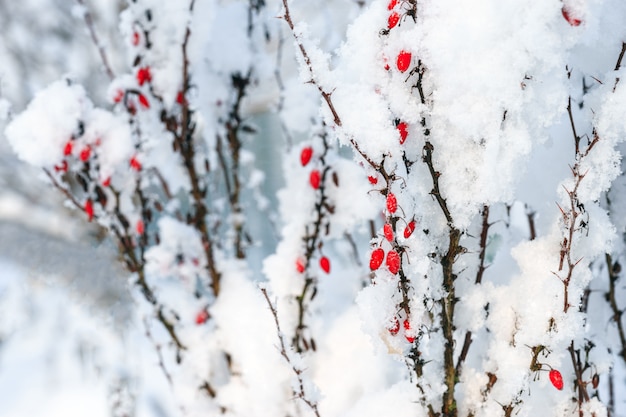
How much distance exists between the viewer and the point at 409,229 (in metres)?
0.91

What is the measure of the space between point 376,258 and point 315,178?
61 cm

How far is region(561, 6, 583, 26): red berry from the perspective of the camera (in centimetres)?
87

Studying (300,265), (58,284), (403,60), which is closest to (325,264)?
(300,265)

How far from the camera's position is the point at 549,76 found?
932mm

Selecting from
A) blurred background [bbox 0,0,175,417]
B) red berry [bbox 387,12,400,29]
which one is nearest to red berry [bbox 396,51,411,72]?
red berry [bbox 387,12,400,29]

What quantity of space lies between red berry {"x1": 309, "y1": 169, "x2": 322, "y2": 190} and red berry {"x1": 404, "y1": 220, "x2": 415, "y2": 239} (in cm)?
62

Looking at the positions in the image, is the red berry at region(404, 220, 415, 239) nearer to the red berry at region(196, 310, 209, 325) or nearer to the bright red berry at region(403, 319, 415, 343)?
the bright red berry at region(403, 319, 415, 343)

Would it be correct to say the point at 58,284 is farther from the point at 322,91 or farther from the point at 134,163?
the point at 322,91

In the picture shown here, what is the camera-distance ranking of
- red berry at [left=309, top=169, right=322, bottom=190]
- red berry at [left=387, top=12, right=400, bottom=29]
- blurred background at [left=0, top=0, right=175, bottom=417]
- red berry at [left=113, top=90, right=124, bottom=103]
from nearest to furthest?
red berry at [left=387, top=12, right=400, bottom=29] → red berry at [left=309, top=169, right=322, bottom=190] → red berry at [left=113, top=90, right=124, bottom=103] → blurred background at [left=0, top=0, right=175, bottom=417]

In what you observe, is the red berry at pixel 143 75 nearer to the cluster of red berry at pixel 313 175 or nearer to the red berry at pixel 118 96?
the red berry at pixel 118 96

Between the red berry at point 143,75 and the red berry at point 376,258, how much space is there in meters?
1.14

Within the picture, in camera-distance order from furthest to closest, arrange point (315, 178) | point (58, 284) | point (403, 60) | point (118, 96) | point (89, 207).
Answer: point (58, 284) → point (118, 96) → point (89, 207) → point (315, 178) → point (403, 60)

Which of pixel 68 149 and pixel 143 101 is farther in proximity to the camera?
pixel 143 101

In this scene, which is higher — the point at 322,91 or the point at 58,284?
the point at 58,284
